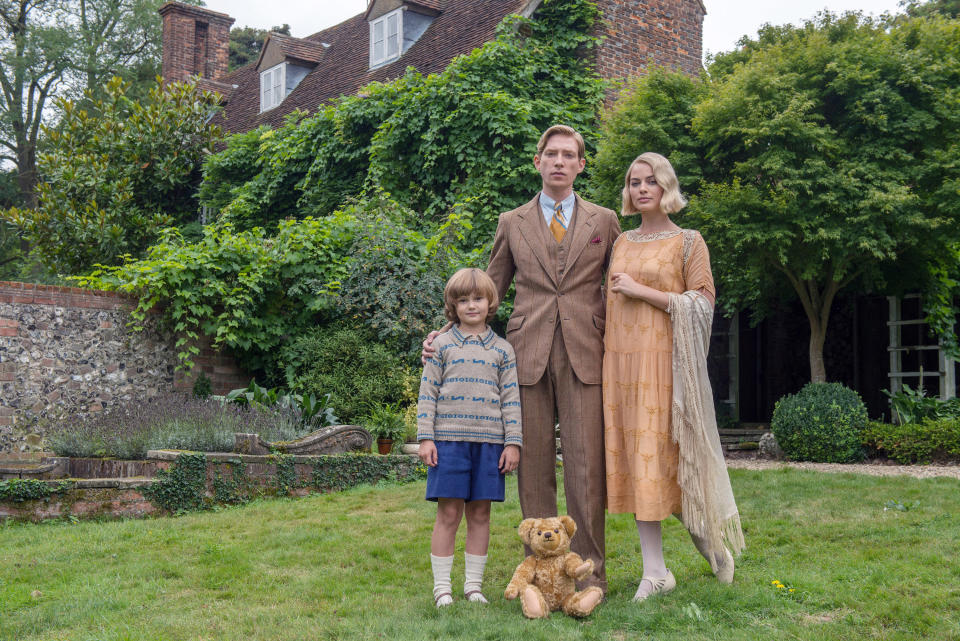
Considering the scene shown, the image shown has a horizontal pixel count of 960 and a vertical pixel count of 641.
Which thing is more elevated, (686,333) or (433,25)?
(433,25)

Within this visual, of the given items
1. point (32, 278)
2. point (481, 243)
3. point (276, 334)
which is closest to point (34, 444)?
point (276, 334)

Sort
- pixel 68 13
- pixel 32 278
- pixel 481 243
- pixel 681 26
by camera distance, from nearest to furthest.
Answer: pixel 481 243 < pixel 681 26 < pixel 32 278 < pixel 68 13

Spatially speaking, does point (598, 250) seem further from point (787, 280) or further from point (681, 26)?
point (681, 26)

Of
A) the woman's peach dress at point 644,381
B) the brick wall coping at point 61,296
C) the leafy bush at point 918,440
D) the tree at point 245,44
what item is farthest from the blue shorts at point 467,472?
the tree at point 245,44

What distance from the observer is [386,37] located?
672 inches

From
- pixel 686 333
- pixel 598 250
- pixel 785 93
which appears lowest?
pixel 686 333

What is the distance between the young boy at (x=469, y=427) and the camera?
12.9ft

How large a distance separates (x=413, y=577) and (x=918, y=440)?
685 centimetres

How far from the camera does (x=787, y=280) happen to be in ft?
38.3

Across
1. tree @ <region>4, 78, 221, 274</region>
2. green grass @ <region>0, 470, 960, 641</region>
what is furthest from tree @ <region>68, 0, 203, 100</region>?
green grass @ <region>0, 470, 960, 641</region>

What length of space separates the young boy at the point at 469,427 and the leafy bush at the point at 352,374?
18.3 ft

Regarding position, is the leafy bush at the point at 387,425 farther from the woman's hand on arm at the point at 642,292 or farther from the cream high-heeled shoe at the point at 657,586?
the woman's hand on arm at the point at 642,292

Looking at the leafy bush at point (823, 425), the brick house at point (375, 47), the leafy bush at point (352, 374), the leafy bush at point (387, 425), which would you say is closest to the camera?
the leafy bush at point (387, 425)

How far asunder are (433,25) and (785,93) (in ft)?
29.3
